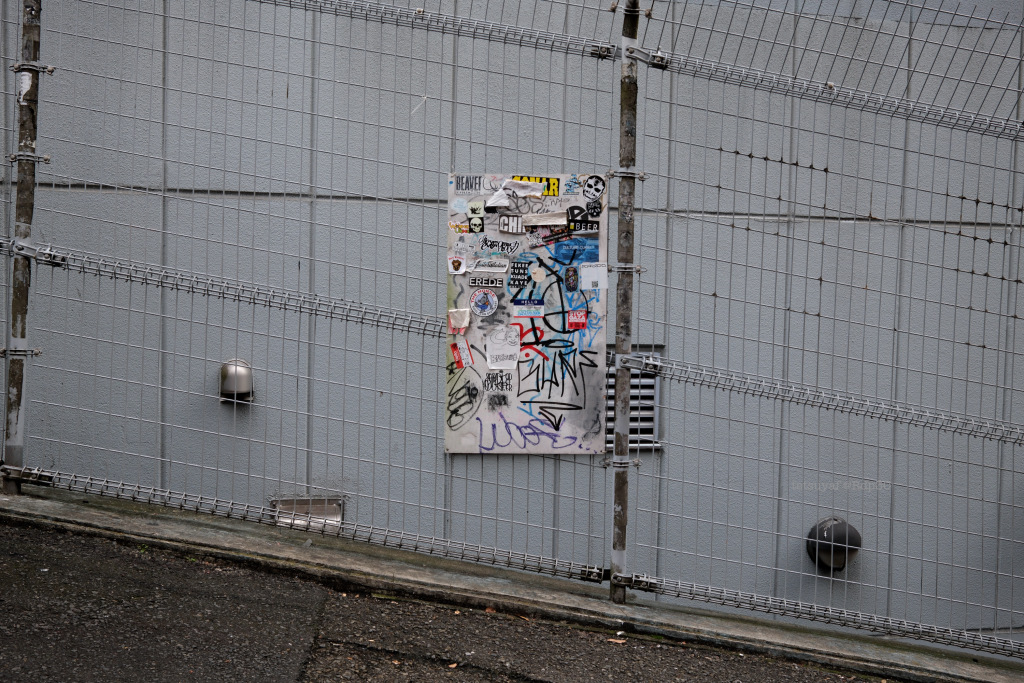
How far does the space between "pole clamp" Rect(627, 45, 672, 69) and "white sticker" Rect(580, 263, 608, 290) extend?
0.88m

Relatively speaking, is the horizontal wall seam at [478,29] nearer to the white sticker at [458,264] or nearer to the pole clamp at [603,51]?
the pole clamp at [603,51]

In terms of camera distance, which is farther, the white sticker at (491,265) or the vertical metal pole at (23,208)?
the white sticker at (491,265)

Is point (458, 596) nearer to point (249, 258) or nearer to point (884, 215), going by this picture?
point (249, 258)

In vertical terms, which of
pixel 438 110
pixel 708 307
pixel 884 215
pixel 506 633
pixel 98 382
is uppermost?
pixel 438 110

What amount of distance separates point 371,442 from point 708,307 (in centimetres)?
205

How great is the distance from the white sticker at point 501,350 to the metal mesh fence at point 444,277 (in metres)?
0.34

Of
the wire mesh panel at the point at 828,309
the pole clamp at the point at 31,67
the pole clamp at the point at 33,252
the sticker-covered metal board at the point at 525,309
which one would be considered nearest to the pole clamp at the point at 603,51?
the sticker-covered metal board at the point at 525,309

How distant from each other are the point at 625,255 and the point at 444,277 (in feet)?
4.63

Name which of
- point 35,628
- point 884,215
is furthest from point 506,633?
point 884,215

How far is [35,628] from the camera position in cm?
290

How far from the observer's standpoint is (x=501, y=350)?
155 inches

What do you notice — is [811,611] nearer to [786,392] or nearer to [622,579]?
[622,579]

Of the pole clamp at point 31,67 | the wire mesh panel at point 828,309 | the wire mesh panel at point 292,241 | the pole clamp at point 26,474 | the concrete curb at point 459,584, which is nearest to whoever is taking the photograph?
the concrete curb at point 459,584

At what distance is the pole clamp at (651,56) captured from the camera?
362 cm
